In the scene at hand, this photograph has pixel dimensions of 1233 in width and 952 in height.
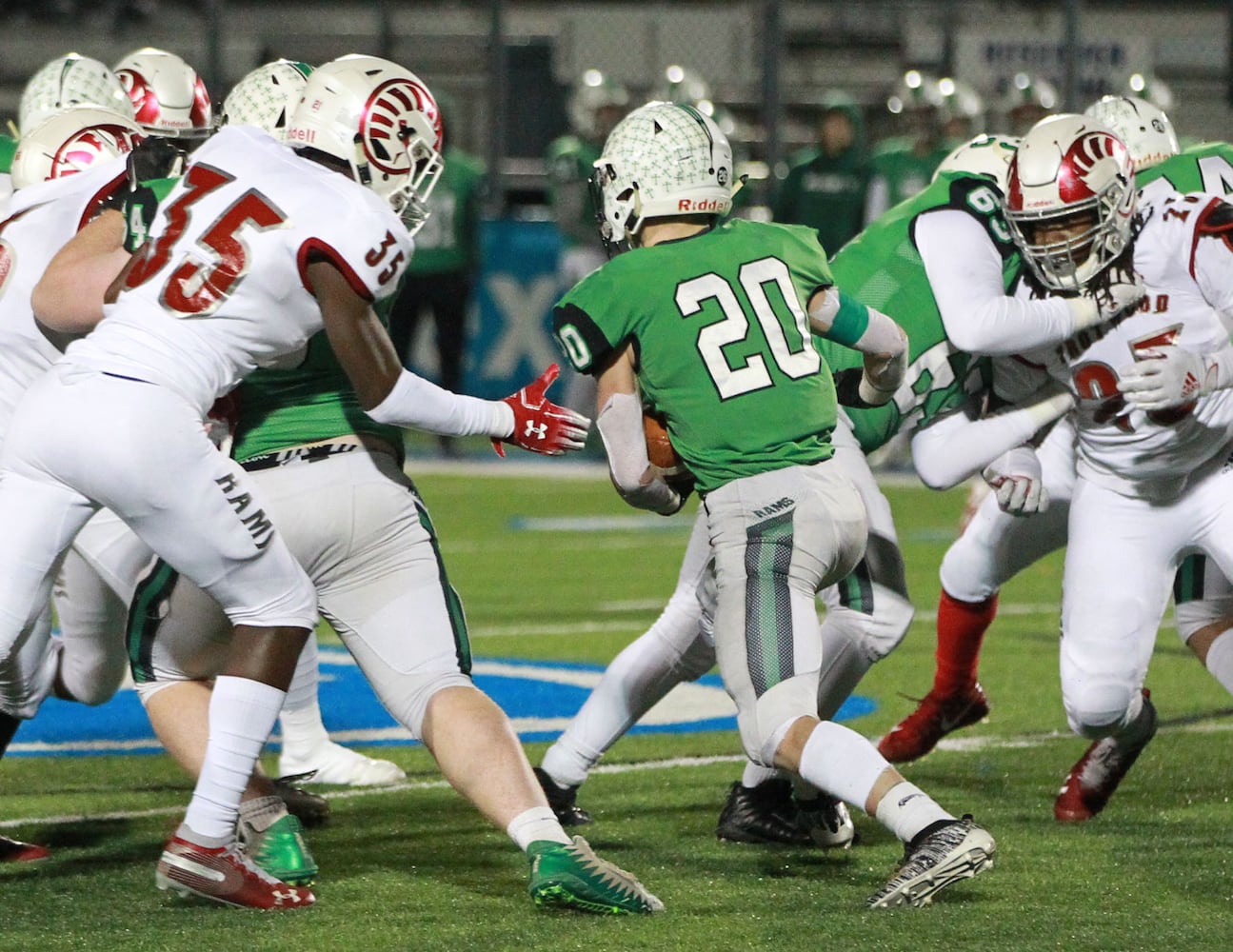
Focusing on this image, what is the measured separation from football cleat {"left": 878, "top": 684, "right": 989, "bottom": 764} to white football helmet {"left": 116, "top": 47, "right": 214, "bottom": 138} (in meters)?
2.39

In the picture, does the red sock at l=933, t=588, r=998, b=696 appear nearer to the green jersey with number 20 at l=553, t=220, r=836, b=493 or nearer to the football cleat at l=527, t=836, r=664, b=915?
the green jersey with number 20 at l=553, t=220, r=836, b=493

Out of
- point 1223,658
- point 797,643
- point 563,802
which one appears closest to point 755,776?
point 563,802

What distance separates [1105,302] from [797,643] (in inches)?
45.1

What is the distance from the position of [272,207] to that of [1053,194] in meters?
1.67

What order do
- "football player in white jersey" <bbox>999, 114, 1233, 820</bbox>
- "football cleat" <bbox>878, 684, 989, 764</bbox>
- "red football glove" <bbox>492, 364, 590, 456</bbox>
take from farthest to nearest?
"football cleat" <bbox>878, 684, 989, 764</bbox>, "football player in white jersey" <bbox>999, 114, 1233, 820</bbox>, "red football glove" <bbox>492, 364, 590, 456</bbox>

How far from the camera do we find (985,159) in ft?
16.5

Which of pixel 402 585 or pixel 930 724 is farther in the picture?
pixel 930 724

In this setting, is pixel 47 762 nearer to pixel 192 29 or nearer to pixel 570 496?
pixel 570 496

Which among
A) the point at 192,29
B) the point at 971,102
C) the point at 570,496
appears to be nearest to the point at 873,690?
the point at 570,496

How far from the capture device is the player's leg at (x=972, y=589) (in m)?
5.08

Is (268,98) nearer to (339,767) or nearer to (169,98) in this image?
(169,98)

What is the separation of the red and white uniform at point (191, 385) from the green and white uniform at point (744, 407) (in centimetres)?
49

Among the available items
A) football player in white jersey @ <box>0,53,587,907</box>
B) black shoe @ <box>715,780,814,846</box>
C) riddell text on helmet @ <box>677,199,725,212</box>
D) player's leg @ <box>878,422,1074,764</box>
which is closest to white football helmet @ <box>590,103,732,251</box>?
riddell text on helmet @ <box>677,199,725,212</box>

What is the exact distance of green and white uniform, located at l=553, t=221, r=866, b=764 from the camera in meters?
3.89
